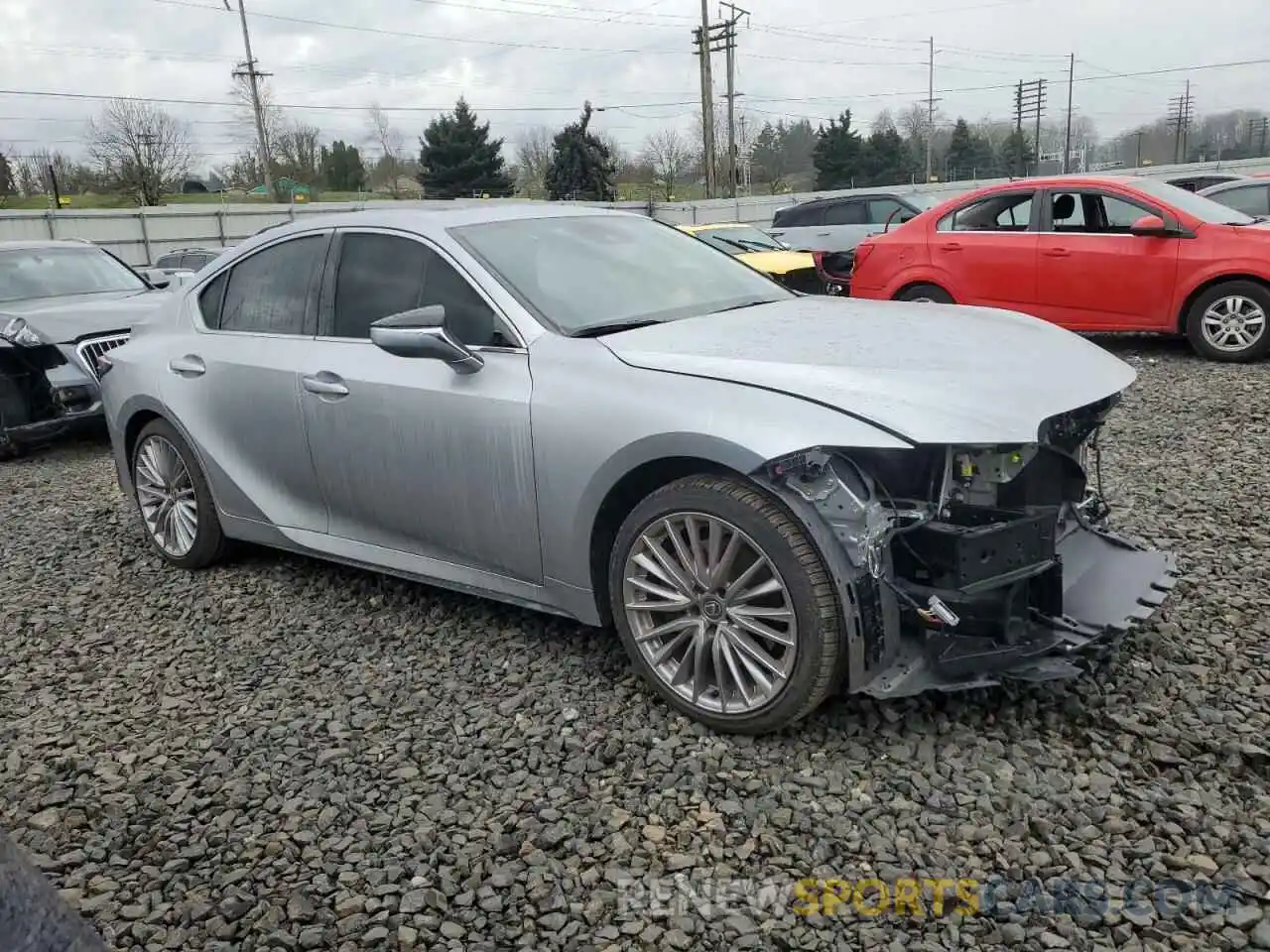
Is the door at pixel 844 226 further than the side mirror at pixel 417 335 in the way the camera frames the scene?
Yes

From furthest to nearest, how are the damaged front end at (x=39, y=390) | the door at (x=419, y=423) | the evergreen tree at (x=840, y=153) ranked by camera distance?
1. the evergreen tree at (x=840, y=153)
2. the damaged front end at (x=39, y=390)
3. the door at (x=419, y=423)

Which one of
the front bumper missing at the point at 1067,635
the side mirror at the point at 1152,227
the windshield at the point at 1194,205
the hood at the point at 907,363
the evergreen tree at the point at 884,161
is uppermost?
the evergreen tree at the point at 884,161

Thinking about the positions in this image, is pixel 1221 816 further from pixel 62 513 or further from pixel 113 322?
pixel 113 322

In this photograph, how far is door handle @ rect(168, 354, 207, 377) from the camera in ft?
15.1

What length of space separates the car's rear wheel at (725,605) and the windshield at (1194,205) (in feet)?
24.9

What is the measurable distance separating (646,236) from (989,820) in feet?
8.94

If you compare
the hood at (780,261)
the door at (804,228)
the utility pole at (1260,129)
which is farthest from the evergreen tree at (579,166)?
the utility pole at (1260,129)

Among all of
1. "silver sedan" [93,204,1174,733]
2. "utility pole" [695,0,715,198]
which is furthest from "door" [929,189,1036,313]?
"utility pole" [695,0,715,198]

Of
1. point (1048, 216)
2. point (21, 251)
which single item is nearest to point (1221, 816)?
point (1048, 216)

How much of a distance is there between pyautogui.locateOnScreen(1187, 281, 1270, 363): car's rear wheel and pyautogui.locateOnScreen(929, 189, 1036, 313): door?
53.6 inches

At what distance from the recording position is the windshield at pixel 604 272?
3.62m

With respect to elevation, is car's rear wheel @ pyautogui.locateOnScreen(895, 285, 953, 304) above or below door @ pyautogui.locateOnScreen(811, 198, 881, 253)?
below

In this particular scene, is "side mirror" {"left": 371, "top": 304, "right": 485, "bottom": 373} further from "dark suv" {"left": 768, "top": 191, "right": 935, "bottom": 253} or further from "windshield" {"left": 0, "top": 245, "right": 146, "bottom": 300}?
"dark suv" {"left": 768, "top": 191, "right": 935, "bottom": 253}

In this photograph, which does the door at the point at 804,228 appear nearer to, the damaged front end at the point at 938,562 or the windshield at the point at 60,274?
the windshield at the point at 60,274
